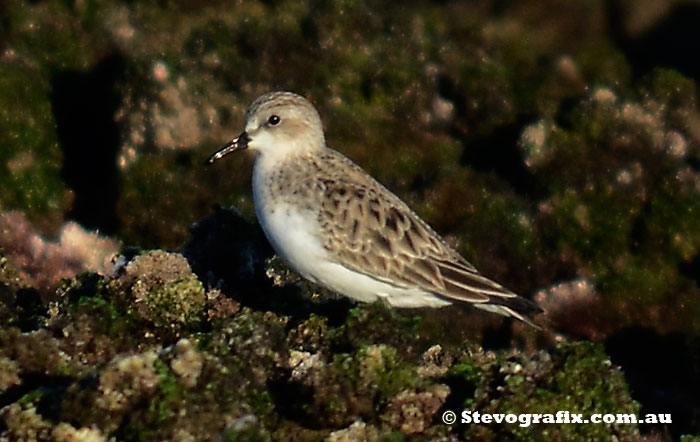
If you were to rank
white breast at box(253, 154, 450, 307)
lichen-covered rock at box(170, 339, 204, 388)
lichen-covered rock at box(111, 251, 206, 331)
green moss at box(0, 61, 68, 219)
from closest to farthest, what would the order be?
lichen-covered rock at box(170, 339, 204, 388) < lichen-covered rock at box(111, 251, 206, 331) < white breast at box(253, 154, 450, 307) < green moss at box(0, 61, 68, 219)

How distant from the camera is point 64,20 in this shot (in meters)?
17.0

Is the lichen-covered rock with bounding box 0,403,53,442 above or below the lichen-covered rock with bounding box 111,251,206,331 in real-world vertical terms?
below

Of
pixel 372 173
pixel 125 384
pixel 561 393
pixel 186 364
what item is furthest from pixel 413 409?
pixel 372 173

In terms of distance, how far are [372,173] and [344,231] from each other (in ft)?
18.2

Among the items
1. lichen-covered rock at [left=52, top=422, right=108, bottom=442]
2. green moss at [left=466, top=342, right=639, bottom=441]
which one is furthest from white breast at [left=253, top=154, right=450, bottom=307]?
lichen-covered rock at [left=52, top=422, right=108, bottom=442]

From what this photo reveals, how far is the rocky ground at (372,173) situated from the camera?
7.67m

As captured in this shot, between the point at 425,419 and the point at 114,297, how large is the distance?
257cm

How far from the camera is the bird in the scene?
9.23 m

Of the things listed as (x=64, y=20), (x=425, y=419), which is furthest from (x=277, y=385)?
(x=64, y=20)

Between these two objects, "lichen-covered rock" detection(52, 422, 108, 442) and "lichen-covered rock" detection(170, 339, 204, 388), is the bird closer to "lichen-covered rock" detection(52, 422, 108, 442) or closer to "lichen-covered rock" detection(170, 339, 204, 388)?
"lichen-covered rock" detection(170, 339, 204, 388)

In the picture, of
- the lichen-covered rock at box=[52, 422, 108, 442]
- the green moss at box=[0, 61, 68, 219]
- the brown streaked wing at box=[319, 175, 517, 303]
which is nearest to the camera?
the lichen-covered rock at box=[52, 422, 108, 442]

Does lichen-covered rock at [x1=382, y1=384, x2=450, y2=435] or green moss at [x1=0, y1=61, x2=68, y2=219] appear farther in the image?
green moss at [x1=0, y1=61, x2=68, y2=219]

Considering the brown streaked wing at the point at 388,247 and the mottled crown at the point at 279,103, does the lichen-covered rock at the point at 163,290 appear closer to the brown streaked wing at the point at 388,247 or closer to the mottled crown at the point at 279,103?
the brown streaked wing at the point at 388,247

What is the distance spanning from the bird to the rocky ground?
0.40 metres
